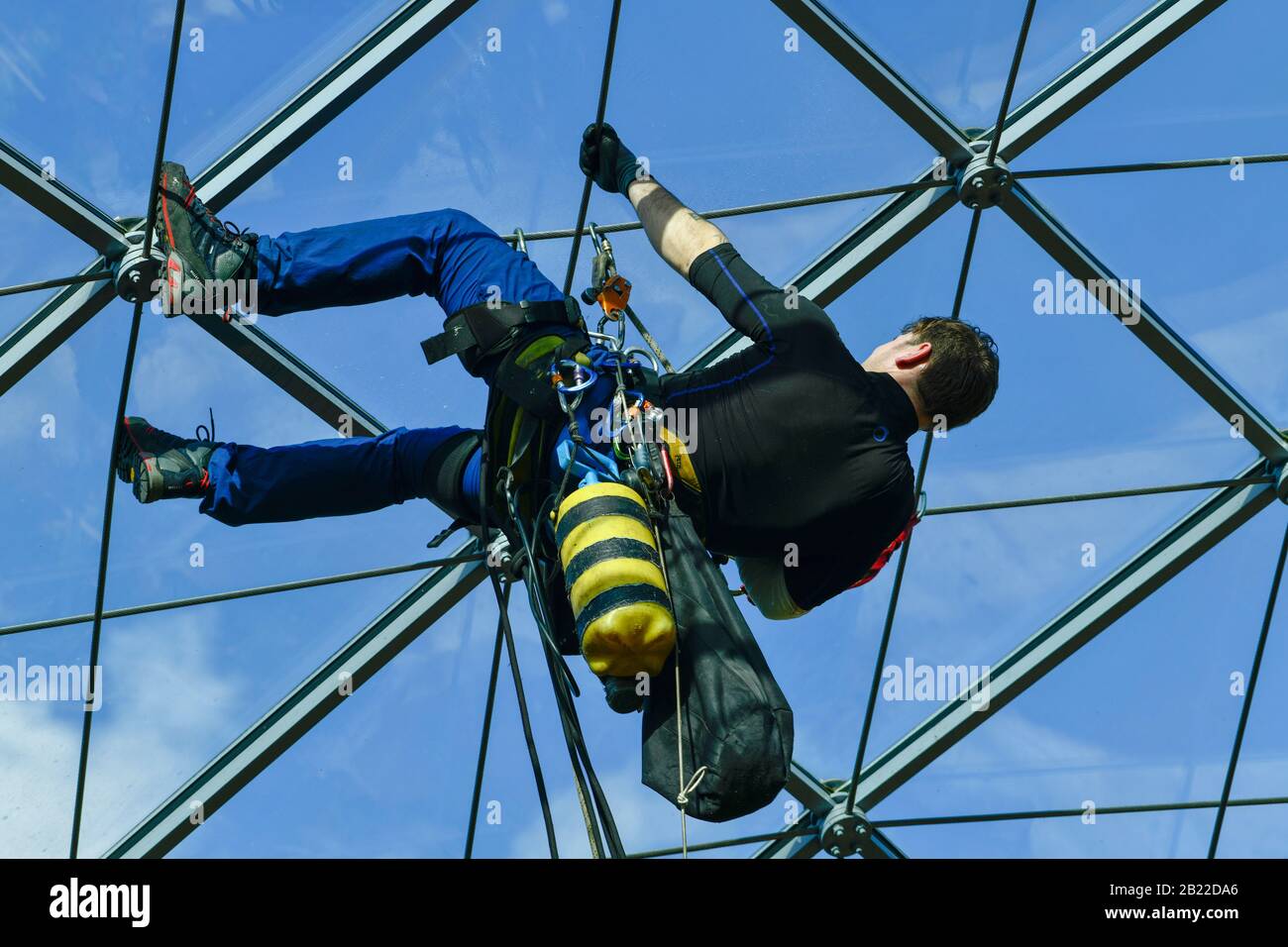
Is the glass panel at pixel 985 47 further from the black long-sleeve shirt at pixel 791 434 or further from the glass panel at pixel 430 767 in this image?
the glass panel at pixel 430 767

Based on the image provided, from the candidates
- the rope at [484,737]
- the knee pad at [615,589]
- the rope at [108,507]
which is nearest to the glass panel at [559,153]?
the rope at [108,507]

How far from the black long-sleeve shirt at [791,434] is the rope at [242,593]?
151 inches

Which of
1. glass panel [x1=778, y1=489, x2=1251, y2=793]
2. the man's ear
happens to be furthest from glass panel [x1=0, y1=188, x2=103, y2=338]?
glass panel [x1=778, y1=489, x2=1251, y2=793]

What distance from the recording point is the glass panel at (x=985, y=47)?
1064 cm

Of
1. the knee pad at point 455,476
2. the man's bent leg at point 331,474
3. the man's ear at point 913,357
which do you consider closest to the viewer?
the man's ear at point 913,357

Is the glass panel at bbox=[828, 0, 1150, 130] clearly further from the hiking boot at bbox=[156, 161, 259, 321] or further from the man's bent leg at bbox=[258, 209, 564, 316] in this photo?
the hiking boot at bbox=[156, 161, 259, 321]

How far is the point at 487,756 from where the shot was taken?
12023 millimetres

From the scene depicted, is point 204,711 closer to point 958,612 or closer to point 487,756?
point 487,756

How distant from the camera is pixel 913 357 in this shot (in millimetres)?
7684

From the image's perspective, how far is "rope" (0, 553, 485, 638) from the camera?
11156mm

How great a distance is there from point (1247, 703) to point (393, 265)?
7.16m

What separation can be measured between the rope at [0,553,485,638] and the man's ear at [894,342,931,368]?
3979 millimetres

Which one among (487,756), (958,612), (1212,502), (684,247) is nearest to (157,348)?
(487,756)
